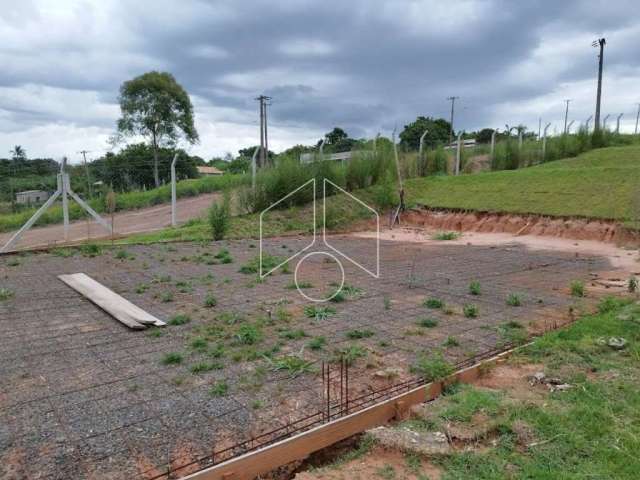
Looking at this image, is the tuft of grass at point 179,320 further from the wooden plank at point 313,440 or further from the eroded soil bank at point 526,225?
the eroded soil bank at point 526,225

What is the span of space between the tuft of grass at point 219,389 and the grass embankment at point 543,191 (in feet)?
31.0

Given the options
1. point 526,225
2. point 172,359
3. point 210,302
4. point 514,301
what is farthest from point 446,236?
point 172,359

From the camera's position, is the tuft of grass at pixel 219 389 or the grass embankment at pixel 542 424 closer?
the grass embankment at pixel 542 424

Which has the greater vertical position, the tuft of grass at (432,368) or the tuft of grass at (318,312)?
the tuft of grass at (432,368)

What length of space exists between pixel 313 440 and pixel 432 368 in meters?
0.98

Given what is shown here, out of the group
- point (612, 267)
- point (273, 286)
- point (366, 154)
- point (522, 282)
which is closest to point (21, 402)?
point (273, 286)

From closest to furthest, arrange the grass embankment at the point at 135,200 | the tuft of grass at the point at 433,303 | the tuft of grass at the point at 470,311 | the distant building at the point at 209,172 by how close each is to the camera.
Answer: the tuft of grass at the point at 470,311 < the tuft of grass at the point at 433,303 < the grass embankment at the point at 135,200 < the distant building at the point at 209,172

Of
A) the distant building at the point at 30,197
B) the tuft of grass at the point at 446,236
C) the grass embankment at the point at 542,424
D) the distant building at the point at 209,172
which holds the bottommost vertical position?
the tuft of grass at the point at 446,236

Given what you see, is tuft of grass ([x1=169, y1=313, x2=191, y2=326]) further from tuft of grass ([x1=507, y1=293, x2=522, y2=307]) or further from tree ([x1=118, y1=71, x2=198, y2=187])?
tree ([x1=118, y1=71, x2=198, y2=187])

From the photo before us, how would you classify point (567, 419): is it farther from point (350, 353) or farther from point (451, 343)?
point (350, 353)

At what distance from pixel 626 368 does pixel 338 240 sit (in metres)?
7.60

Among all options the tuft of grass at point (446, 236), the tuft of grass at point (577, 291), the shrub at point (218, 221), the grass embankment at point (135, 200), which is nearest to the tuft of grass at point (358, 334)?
the tuft of grass at point (577, 291)

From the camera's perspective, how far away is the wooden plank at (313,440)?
177 centimetres

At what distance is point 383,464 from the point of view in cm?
190
